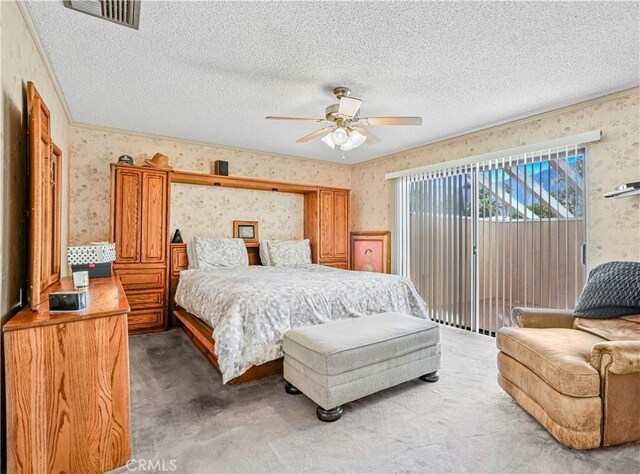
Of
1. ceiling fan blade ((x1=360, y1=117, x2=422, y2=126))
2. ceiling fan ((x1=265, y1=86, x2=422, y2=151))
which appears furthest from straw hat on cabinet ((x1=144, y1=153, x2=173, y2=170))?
ceiling fan blade ((x1=360, y1=117, x2=422, y2=126))

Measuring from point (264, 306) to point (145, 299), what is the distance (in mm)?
2193

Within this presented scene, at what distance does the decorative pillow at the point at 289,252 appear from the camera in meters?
4.95

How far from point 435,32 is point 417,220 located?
301cm

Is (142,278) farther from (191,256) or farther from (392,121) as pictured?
(392,121)

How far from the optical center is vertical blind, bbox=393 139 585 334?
333cm

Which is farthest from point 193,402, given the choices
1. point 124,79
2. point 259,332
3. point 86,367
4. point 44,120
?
point 124,79

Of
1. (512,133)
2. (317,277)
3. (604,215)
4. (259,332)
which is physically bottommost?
(259,332)

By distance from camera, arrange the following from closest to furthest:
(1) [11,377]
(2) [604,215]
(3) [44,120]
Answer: (1) [11,377] → (3) [44,120] → (2) [604,215]

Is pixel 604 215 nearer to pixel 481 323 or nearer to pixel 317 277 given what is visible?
pixel 481 323

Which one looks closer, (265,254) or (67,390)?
(67,390)

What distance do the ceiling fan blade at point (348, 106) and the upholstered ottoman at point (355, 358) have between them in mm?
1727

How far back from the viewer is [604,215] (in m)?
3.06

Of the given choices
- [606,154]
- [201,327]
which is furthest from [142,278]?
[606,154]

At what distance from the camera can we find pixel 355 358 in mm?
2188
